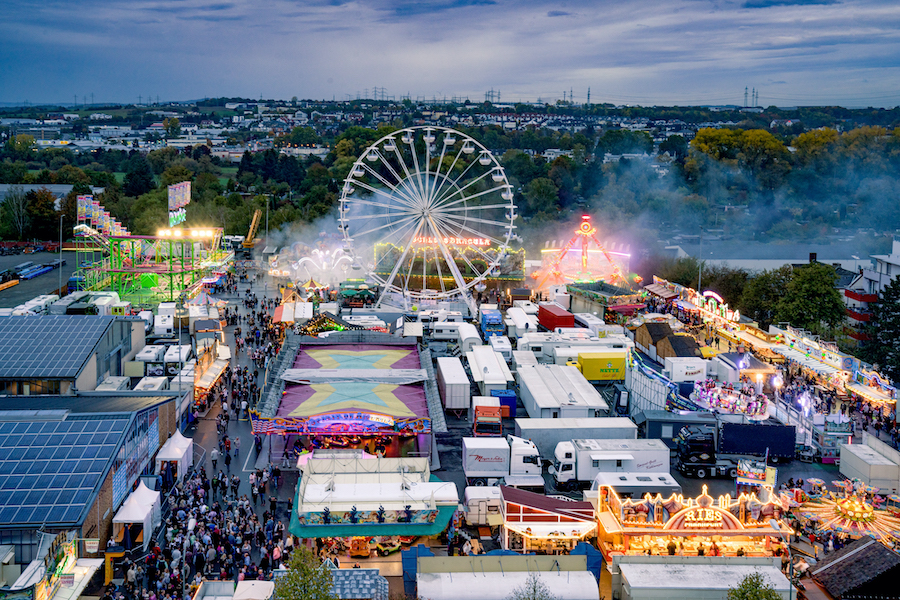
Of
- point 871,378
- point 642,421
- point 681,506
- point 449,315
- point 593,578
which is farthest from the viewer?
point 449,315

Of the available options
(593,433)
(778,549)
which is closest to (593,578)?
(778,549)

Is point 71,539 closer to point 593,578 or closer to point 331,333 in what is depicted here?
point 593,578

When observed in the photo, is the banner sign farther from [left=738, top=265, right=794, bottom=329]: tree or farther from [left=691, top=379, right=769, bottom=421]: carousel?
[left=738, top=265, right=794, bottom=329]: tree

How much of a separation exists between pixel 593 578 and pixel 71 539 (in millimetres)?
10627

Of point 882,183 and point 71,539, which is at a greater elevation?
point 882,183

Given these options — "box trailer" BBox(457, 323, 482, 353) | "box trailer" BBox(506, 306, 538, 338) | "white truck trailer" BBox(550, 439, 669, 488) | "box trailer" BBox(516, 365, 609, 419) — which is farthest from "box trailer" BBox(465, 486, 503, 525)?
"box trailer" BBox(506, 306, 538, 338)

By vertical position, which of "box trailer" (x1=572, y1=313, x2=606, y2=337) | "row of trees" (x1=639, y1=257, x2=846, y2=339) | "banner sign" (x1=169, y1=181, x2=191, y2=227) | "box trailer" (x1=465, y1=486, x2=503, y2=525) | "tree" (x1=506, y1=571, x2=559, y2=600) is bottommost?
"box trailer" (x1=465, y1=486, x2=503, y2=525)

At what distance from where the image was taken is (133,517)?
19594 mm

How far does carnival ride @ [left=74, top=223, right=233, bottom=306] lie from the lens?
47312 millimetres

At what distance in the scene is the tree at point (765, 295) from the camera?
49312 mm

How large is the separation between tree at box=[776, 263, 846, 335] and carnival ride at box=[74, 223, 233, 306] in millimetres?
32697

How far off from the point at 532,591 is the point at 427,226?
31.4m

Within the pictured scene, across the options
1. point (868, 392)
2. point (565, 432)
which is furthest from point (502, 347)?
point (868, 392)

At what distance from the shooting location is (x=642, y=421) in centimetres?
2772
